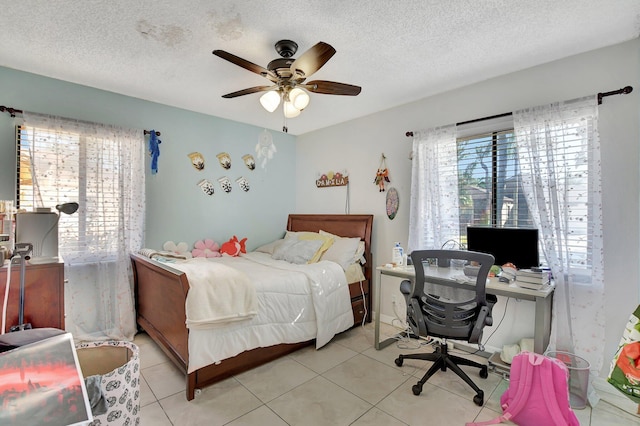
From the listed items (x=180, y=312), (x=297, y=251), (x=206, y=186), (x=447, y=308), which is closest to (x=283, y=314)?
(x=180, y=312)

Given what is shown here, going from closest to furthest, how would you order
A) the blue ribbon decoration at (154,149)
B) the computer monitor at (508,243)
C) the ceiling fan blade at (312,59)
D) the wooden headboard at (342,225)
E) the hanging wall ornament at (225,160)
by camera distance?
the ceiling fan blade at (312,59) → the computer monitor at (508,243) → the blue ribbon decoration at (154,149) → the wooden headboard at (342,225) → the hanging wall ornament at (225,160)

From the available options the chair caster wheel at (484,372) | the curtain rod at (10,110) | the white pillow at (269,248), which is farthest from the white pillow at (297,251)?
the curtain rod at (10,110)

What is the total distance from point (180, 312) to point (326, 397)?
1.16m

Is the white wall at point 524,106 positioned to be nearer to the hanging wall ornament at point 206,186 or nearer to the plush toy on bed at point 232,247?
the plush toy on bed at point 232,247

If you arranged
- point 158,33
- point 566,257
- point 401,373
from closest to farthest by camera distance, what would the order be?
point 158,33
point 566,257
point 401,373

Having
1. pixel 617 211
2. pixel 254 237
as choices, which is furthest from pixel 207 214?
pixel 617 211

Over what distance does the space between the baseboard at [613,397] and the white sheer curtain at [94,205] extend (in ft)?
12.6

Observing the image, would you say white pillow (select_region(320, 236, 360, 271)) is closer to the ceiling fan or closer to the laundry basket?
the ceiling fan

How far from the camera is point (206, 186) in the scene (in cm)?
364

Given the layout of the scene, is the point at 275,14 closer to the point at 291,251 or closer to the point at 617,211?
the point at 291,251

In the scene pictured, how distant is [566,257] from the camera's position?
215cm

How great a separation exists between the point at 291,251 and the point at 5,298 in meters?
2.38

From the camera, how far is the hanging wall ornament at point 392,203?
3275mm

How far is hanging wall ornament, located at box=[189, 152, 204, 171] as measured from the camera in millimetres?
3516
